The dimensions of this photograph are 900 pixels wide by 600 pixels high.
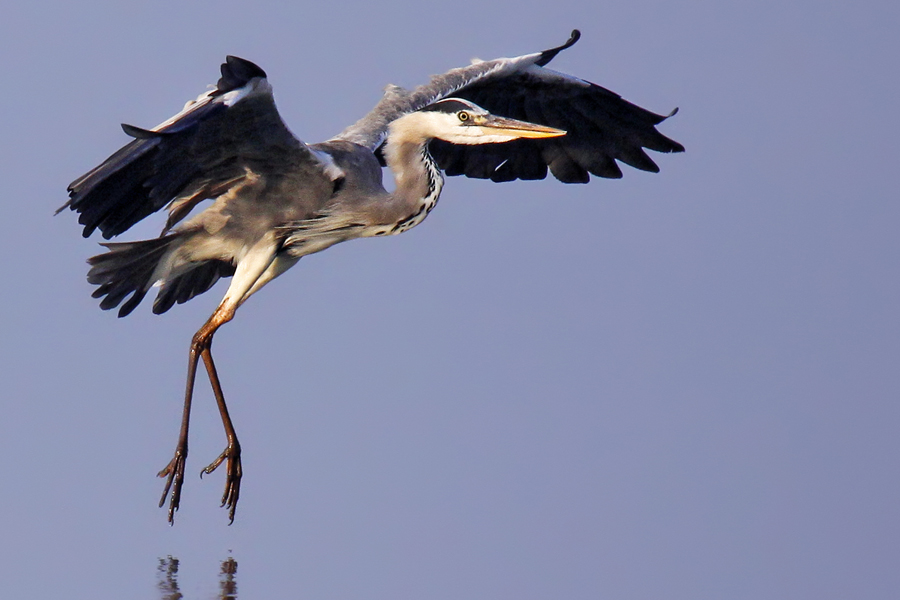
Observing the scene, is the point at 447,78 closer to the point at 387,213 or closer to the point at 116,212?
the point at 387,213

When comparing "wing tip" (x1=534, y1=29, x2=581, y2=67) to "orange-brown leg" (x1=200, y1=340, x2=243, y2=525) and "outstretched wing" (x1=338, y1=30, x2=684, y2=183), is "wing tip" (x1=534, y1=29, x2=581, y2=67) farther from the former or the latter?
"orange-brown leg" (x1=200, y1=340, x2=243, y2=525)

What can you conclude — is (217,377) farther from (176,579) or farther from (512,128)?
(512,128)

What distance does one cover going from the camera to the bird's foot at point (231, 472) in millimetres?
7738

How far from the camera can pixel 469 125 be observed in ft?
26.0

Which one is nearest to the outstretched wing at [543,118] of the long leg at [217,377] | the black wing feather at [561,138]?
the black wing feather at [561,138]

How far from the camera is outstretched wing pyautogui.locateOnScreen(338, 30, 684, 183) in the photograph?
344 inches

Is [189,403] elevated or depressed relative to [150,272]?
depressed

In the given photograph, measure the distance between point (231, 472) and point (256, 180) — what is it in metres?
1.54

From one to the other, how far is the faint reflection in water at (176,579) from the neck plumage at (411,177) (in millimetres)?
2008

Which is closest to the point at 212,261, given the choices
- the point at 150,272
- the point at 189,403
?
the point at 150,272

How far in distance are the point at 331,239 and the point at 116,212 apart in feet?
4.67

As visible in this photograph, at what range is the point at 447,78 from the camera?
8.77m

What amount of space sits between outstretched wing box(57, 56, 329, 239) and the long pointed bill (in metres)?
0.92

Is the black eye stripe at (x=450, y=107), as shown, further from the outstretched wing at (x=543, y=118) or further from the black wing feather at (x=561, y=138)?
the black wing feather at (x=561, y=138)
